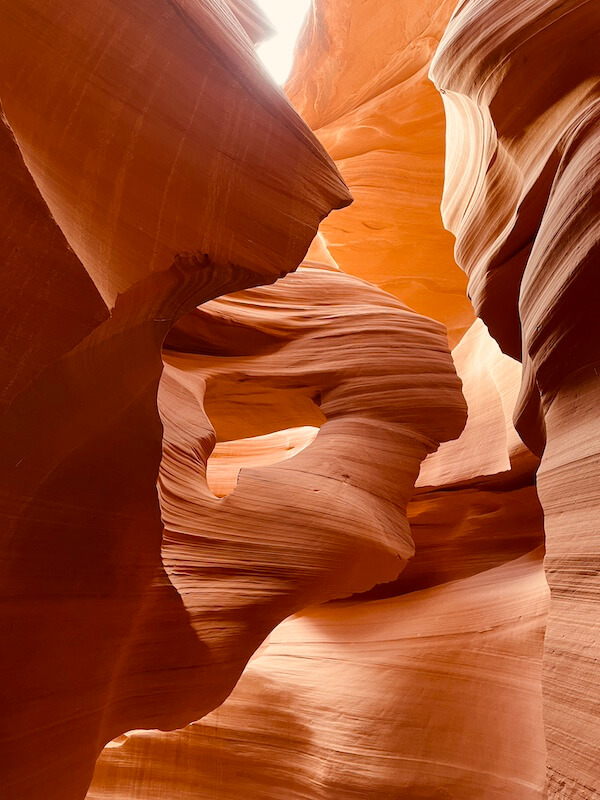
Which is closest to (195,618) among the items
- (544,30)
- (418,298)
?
(544,30)

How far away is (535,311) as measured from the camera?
2.16 m

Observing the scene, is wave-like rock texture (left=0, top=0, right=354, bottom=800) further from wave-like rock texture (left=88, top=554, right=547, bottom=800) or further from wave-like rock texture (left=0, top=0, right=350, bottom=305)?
wave-like rock texture (left=88, top=554, right=547, bottom=800)

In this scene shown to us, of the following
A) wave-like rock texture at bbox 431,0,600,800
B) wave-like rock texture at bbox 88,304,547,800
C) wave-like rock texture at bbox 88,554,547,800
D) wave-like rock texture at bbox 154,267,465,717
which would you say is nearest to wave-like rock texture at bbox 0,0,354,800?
wave-like rock texture at bbox 154,267,465,717

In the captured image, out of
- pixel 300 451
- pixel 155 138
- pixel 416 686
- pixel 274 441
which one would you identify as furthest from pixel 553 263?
pixel 274 441

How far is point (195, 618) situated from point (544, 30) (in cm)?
224

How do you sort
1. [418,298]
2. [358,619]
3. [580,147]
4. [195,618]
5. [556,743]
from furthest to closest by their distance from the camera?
[418,298] < [358,619] < [195,618] < [580,147] < [556,743]

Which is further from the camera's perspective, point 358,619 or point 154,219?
point 358,619

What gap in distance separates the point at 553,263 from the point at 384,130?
3.66m

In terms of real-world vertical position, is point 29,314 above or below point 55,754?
above

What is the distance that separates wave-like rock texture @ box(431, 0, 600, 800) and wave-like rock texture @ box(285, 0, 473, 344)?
7.89 ft

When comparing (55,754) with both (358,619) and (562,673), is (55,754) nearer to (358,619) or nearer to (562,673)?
(562,673)

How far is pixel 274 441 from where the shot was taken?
4.62 meters

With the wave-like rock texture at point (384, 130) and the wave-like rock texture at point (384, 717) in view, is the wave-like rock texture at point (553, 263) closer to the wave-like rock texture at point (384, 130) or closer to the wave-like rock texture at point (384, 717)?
the wave-like rock texture at point (384, 717)

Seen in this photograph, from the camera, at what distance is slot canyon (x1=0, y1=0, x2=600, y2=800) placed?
4.00ft
